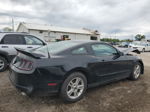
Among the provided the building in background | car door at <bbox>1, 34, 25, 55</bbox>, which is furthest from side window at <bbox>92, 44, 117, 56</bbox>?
the building in background

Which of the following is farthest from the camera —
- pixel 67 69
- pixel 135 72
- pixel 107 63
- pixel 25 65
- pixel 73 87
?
pixel 135 72

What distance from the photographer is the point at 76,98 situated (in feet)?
9.29

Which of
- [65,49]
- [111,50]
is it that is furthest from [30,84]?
[111,50]

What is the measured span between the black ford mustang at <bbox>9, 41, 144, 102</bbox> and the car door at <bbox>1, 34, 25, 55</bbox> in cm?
220

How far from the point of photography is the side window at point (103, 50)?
10.8 ft

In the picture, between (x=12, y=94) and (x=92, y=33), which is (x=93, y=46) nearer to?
(x=12, y=94)

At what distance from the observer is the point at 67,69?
2555mm

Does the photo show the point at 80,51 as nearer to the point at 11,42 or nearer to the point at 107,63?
the point at 107,63

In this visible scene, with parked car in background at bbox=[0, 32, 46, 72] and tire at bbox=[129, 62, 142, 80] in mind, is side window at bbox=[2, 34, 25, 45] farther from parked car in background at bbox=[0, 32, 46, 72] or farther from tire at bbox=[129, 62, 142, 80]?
tire at bbox=[129, 62, 142, 80]

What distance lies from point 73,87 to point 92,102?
0.56 metres

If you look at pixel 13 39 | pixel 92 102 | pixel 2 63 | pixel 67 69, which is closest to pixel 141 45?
pixel 13 39

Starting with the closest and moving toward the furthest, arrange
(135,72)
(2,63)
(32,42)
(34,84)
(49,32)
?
(34,84), (135,72), (2,63), (32,42), (49,32)

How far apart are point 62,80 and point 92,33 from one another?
34231mm

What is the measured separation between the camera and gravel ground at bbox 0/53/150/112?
8.32ft
